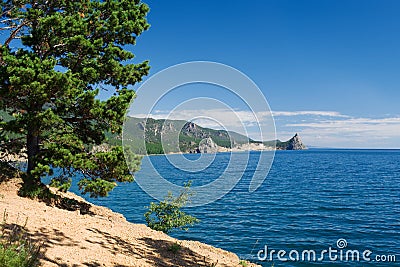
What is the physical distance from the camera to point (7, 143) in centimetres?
1700

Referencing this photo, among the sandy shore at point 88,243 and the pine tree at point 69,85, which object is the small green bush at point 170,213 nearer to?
the pine tree at point 69,85

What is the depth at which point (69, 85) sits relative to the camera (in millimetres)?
14500

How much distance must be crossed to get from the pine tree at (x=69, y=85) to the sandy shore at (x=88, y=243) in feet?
10.4

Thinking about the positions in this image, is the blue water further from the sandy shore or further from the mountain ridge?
the sandy shore

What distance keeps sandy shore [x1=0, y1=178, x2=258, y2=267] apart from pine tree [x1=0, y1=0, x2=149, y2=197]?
3.17m

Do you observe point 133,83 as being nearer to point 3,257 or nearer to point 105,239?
point 105,239

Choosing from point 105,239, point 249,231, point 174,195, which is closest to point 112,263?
point 105,239

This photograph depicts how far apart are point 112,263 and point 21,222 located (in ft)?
10.9

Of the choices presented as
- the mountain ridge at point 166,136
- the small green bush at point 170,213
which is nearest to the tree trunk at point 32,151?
the mountain ridge at point 166,136

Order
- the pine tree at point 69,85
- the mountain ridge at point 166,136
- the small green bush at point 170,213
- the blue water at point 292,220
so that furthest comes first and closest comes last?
1. the blue water at point 292,220
2. the small green bush at point 170,213
3. the pine tree at point 69,85
4. the mountain ridge at point 166,136

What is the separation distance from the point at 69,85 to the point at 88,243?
7.26 meters

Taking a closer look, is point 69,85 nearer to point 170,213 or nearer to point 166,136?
point 166,136

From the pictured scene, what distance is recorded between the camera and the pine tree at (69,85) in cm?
1466

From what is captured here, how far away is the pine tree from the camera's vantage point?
14656mm
